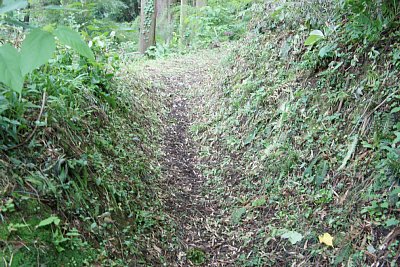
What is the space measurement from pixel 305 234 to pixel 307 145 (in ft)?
3.82

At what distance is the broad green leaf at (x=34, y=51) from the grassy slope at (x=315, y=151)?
2.90m

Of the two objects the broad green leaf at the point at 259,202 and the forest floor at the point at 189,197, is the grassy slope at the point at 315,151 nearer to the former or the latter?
the broad green leaf at the point at 259,202

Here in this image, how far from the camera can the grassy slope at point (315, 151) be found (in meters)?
3.20

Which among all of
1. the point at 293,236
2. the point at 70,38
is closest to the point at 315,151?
the point at 293,236

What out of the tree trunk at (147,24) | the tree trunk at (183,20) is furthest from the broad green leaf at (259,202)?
the tree trunk at (183,20)

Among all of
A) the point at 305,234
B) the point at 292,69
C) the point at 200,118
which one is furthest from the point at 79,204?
the point at 200,118

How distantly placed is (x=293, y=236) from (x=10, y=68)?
10.6 feet

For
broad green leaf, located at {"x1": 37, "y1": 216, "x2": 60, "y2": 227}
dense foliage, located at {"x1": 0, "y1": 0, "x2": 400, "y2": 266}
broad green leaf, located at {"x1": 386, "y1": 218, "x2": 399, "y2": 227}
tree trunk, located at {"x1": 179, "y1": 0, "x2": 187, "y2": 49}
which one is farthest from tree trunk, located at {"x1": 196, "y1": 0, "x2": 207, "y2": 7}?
broad green leaf, located at {"x1": 37, "y1": 216, "x2": 60, "y2": 227}

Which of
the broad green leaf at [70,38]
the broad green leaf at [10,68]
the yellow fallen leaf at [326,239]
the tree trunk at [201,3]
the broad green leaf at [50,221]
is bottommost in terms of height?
the yellow fallen leaf at [326,239]

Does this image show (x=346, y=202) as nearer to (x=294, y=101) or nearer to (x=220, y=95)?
(x=294, y=101)

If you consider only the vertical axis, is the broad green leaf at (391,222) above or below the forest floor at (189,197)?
above

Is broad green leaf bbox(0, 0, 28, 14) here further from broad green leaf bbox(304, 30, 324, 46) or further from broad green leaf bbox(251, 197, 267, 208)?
broad green leaf bbox(304, 30, 324, 46)

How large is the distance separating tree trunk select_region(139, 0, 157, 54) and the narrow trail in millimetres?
4266

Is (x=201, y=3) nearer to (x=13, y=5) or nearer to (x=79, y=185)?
(x=79, y=185)
